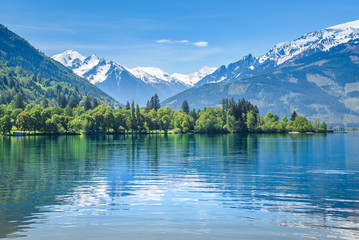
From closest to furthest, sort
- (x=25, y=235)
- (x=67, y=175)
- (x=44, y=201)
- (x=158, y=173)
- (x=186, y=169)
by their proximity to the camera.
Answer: (x=25, y=235)
(x=44, y=201)
(x=67, y=175)
(x=158, y=173)
(x=186, y=169)

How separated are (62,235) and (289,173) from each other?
1443 inches

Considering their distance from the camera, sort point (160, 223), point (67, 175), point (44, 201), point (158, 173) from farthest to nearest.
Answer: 1. point (158, 173)
2. point (67, 175)
3. point (44, 201)
4. point (160, 223)

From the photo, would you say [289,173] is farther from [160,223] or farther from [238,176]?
[160,223]

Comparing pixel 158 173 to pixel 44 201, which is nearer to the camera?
pixel 44 201

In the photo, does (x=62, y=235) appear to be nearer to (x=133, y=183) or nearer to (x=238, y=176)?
(x=133, y=183)

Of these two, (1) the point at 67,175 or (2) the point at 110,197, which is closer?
(2) the point at 110,197

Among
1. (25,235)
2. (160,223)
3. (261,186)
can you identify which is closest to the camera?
(25,235)

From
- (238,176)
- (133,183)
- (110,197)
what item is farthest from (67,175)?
(238,176)

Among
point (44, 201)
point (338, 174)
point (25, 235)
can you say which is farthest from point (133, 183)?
point (338, 174)

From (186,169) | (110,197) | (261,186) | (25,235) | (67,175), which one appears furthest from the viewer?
(186,169)

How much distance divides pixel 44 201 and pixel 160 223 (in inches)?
445

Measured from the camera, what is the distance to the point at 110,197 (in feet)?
106

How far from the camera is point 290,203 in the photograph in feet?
98.0

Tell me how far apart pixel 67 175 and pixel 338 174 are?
34.6m
